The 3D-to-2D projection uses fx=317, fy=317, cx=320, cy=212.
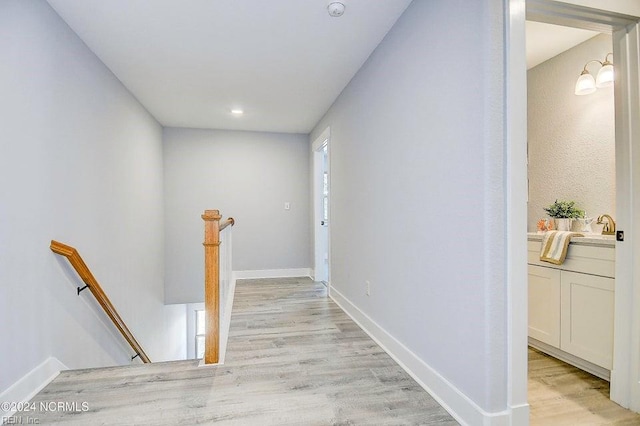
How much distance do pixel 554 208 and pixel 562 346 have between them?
103 cm

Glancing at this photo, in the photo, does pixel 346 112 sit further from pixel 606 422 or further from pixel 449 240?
pixel 606 422

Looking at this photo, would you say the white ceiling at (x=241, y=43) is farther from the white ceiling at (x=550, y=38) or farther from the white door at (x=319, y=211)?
the white door at (x=319, y=211)

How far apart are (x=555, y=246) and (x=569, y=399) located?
0.95 metres

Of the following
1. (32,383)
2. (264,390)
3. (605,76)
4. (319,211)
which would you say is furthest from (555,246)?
(32,383)

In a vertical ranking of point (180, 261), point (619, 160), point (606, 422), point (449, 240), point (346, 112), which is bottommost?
point (606, 422)

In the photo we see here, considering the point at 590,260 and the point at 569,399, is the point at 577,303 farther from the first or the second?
the point at 569,399

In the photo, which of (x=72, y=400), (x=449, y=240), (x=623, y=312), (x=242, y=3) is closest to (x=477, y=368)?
(x=449, y=240)

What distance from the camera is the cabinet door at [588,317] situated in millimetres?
1925

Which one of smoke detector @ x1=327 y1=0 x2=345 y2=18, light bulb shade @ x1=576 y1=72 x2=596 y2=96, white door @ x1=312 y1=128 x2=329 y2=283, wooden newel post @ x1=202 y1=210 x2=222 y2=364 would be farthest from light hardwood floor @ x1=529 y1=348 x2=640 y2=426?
white door @ x1=312 y1=128 x2=329 y2=283

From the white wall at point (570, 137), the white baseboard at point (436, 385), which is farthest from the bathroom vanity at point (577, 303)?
the white baseboard at point (436, 385)

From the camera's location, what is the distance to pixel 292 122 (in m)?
4.55

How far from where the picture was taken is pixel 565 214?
96.4 inches

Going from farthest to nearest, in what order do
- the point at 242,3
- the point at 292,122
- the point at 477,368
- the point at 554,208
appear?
the point at 292,122, the point at 554,208, the point at 242,3, the point at 477,368

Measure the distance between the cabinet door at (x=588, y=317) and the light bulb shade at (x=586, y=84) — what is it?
1.37 metres
